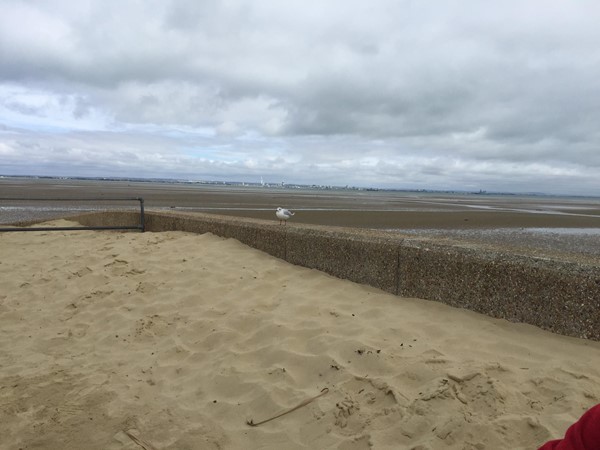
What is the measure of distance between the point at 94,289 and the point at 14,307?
79 centimetres

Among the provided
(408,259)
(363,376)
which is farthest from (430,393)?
(408,259)

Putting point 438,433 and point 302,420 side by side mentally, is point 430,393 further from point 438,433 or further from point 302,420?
point 302,420

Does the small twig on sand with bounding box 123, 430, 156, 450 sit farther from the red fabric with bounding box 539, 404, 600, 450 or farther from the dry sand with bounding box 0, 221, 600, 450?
the red fabric with bounding box 539, 404, 600, 450

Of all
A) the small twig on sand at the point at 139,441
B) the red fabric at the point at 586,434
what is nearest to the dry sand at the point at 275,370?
the small twig on sand at the point at 139,441

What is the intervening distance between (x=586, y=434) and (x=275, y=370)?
84.6 inches

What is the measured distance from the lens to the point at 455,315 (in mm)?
3279

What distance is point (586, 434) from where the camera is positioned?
40.4 inches

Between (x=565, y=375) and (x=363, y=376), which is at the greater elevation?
(x=565, y=375)

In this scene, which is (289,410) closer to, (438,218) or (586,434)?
(586,434)

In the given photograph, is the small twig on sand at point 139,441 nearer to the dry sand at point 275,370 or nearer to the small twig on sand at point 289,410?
the dry sand at point 275,370

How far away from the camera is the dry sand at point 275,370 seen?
2236 mm

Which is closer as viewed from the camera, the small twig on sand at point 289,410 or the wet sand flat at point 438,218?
the small twig on sand at point 289,410

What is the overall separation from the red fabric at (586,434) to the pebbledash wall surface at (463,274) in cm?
204

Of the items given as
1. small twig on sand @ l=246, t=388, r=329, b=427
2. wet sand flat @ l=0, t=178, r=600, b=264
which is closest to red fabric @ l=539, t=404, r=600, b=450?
small twig on sand @ l=246, t=388, r=329, b=427
